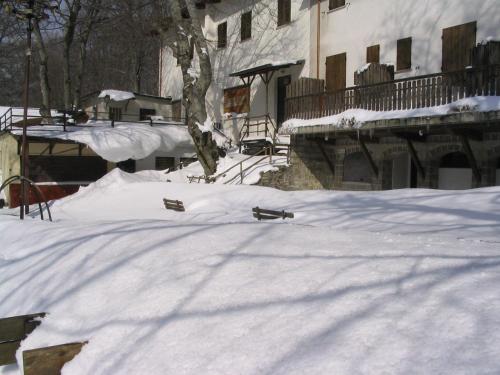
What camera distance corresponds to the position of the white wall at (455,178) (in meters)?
15.7

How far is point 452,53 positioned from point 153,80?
3721cm

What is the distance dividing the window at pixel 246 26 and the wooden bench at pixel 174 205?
13.4m

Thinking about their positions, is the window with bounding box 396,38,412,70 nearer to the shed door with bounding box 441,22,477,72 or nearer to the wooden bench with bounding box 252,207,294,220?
the shed door with bounding box 441,22,477,72

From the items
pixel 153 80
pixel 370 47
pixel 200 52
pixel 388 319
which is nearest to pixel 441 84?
pixel 370 47

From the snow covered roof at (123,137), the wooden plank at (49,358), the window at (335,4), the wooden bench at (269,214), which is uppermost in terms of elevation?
the window at (335,4)

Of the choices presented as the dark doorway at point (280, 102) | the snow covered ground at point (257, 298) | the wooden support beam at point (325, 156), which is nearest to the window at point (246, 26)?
the dark doorway at point (280, 102)

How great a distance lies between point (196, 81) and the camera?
→ 65.6 feet

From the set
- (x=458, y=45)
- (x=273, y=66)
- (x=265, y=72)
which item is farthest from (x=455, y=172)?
(x=265, y=72)

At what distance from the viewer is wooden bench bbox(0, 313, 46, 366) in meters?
4.32

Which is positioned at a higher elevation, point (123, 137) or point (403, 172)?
point (123, 137)

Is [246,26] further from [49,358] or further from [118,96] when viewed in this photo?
[49,358]

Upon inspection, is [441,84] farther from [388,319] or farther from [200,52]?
[388,319]

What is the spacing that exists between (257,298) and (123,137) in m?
19.9

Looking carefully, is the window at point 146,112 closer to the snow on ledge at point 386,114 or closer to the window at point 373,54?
the snow on ledge at point 386,114
